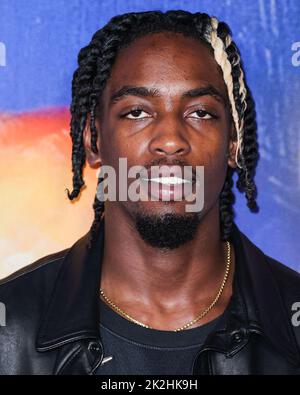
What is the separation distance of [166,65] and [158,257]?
67 cm

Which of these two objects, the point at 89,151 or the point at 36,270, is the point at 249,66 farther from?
the point at 36,270

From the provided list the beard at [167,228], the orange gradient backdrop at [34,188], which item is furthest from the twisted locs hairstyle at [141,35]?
the beard at [167,228]

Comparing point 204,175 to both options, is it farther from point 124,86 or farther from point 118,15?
point 118,15

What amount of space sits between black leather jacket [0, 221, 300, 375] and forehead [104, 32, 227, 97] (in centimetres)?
63

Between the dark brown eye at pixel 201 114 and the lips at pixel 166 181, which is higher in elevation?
the dark brown eye at pixel 201 114

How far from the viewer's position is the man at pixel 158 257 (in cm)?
225

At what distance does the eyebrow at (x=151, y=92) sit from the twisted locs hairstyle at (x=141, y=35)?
0.10 meters

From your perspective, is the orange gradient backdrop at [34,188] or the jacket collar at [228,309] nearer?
the jacket collar at [228,309]

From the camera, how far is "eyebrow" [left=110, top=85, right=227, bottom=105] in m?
2.28

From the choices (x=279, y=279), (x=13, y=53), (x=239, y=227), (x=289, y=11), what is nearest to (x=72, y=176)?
(x=13, y=53)

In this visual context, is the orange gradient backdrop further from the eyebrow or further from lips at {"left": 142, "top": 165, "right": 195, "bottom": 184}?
lips at {"left": 142, "top": 165, "right": 195, "bottom": 184}

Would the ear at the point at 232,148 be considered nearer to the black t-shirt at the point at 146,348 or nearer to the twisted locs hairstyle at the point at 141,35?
the twisted locs hairstyle at the point at 141,35

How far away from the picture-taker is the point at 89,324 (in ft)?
7.38

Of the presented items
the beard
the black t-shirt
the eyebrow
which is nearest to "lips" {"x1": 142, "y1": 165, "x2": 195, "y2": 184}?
the beard
